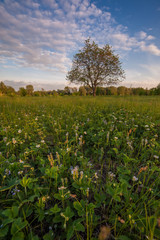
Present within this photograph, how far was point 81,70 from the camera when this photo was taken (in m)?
28.4

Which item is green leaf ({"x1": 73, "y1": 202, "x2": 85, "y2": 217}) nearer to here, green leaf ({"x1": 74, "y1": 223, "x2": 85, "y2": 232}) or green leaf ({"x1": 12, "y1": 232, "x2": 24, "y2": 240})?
green leaf ({"x1": 74, "y1": 223, "x2": 85, "y2": 232})

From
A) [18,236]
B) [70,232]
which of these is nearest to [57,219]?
[70,232]

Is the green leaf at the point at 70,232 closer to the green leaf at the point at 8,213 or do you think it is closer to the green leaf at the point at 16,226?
the green leaf at the point at 16,226

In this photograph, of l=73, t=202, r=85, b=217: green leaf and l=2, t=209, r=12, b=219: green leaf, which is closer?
l=2, t=209, r=12, b=219: green leaf

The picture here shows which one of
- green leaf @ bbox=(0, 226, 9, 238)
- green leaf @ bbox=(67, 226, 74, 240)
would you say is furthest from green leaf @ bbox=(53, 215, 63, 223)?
green leaf @ bbox=(0, 226, 9, 238)

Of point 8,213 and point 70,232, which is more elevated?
point 8,213

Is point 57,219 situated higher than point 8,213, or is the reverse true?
point 8,213

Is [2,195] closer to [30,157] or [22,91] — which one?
[30,157]

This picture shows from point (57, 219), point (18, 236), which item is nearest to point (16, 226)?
point (18, 236)

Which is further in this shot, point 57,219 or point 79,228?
point 57,219

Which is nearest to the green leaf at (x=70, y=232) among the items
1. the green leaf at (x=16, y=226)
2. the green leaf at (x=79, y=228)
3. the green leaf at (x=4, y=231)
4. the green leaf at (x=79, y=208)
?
the green leaf at (x=79, y=228)

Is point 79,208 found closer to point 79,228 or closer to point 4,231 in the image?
point 79,228

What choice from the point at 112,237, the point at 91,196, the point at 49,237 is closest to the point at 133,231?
the point at 112,237

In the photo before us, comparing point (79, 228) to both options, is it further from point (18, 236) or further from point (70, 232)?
point (18, 236)
